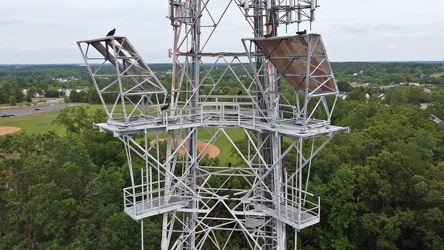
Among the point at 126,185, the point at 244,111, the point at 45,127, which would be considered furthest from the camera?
the point at 45,127

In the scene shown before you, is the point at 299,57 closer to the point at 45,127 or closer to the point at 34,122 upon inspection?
the point at 45,127

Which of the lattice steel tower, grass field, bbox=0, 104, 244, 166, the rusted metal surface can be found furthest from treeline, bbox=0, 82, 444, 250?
grass field, bbox=0, 104, 244, 166

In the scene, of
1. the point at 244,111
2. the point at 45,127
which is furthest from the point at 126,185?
the point at 45,127

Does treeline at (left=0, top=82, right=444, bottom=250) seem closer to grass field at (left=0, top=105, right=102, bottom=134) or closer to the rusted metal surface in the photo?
the rusted metal surface

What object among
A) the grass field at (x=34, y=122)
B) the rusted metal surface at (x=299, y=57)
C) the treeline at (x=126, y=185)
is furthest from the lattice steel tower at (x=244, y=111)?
the grass field at (x=34, y=122)

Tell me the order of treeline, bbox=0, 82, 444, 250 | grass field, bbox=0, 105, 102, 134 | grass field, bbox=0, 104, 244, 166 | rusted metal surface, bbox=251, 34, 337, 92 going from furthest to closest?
grass field, bbox=0, 105, 102, 134
grass field, bbox=0, 104, 244, 166
treeline, bbox=0, 82, 444, 250
rusted metal surface, bbox=251, 34, 337, 92

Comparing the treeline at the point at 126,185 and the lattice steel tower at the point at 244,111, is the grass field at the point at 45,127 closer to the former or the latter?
the treeline at the point at 126,185

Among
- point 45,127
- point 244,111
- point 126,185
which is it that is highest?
point 244,111

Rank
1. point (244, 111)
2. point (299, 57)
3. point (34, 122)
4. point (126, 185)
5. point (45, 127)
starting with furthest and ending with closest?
point (34, 122)
point (45, 127)
point (126, 185)
point (244, 111)
point (299, 57)

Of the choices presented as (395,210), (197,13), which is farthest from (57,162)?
(395,210)

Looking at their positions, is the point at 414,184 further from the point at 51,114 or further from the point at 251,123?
the point at 51,114

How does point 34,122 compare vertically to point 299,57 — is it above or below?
below
